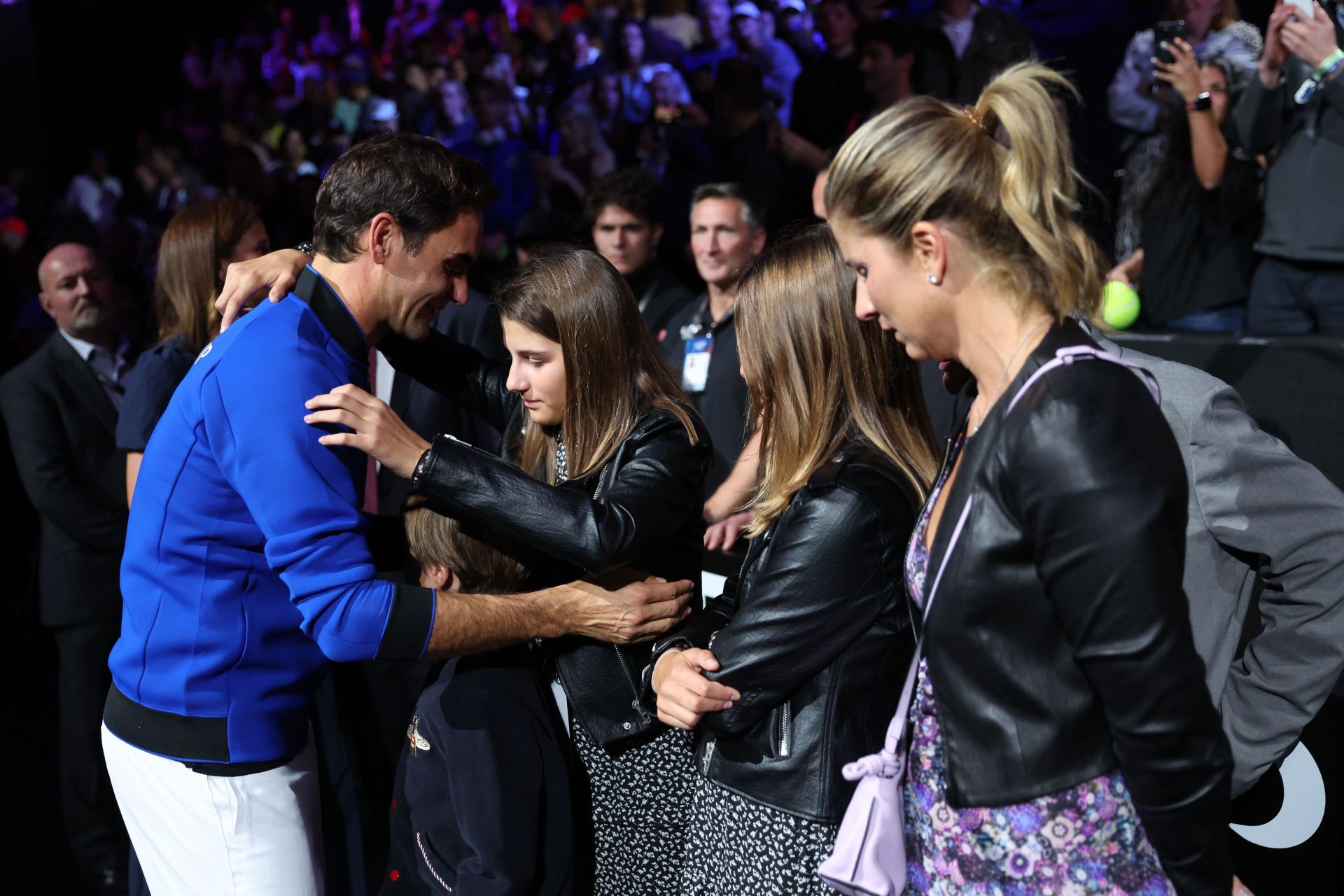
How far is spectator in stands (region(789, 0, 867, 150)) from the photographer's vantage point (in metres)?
5.74

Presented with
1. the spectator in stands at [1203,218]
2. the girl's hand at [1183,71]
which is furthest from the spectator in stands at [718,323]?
the girl's hand at [1183,71]

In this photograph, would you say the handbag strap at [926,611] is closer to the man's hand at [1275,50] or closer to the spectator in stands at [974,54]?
the man's hand at [1275,50]

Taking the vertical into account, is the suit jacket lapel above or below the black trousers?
above

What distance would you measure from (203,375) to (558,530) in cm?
62

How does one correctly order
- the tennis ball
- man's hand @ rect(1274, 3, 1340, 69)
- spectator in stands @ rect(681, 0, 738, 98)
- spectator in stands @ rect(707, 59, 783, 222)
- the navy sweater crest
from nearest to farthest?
the navy sweater crest < man's hand @ rect(1274, 3, 1340, 69) < the tennis ball < spectator in stands @ rect(707, 59, 783, 222) < spectator in stands @ rect(681, 0, 738, 98)

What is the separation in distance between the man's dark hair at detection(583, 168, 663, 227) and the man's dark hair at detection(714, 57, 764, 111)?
1032mm

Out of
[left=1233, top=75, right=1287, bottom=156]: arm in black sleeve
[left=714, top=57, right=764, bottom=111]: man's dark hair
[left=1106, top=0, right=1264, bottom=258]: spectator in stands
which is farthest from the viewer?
[left=714, top=57, right=764, bottom=111]: man's dark hair

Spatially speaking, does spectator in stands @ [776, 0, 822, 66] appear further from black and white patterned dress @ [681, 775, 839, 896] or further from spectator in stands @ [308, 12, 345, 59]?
spectator in stands @ [308, 12, 345, 59]

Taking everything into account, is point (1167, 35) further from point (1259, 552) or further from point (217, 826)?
point (217, 826)

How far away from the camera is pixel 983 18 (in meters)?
5.37

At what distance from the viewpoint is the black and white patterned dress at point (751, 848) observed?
1.66 metres

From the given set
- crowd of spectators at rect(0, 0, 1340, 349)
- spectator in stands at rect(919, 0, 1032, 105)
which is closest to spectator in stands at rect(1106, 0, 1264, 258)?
crowd of spectators at rect(0, 0, 1340, 349)

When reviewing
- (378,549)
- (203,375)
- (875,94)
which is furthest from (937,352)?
(875,94)

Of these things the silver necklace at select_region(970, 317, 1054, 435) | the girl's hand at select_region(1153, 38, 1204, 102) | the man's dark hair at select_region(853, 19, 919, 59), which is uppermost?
the man's dark hair at select_region(853, 19, 919, 59)
